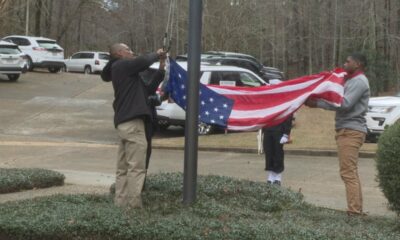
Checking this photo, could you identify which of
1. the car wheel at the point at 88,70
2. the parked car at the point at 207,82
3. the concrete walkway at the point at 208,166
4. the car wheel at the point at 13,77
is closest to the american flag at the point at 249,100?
the concrete walkway at the point at 208,166

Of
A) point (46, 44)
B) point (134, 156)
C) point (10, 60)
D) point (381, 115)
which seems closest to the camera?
point (134, 156)

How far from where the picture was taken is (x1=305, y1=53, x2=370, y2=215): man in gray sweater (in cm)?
711

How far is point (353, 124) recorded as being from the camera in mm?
7156

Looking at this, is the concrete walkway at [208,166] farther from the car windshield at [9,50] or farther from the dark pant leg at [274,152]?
the car windshield at [9,50]

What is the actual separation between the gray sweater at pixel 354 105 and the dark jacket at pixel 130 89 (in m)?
2.08

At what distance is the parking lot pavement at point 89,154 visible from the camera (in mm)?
10672

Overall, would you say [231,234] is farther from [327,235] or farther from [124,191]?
[124,191]

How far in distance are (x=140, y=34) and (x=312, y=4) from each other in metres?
22.9

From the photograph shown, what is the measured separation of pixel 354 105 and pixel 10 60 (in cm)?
2384

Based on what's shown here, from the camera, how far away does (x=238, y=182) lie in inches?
318

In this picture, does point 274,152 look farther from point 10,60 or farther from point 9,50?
point 9,50

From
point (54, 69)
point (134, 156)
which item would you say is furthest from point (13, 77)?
point (134, 156)

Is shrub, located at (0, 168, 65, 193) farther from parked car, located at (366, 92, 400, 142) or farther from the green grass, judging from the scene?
parked car, located at (366, 92, 400, 142)

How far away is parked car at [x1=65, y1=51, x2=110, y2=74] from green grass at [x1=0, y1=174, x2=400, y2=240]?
37.0 m
